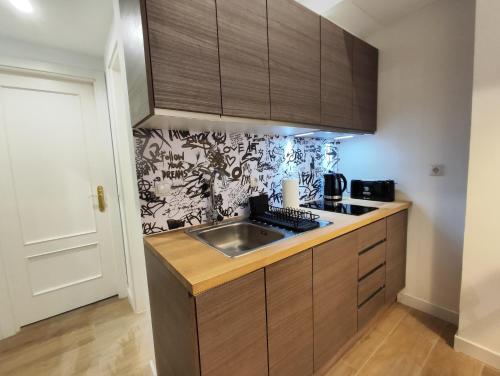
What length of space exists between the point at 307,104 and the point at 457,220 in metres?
1.42

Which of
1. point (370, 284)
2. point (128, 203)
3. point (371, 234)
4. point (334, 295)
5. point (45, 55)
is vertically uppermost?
point (45, 55)

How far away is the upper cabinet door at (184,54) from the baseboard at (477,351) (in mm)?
2089

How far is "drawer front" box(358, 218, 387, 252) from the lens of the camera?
1.43 metres

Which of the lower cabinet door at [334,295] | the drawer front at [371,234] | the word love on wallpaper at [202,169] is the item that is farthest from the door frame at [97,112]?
the drawer front at [371,234]

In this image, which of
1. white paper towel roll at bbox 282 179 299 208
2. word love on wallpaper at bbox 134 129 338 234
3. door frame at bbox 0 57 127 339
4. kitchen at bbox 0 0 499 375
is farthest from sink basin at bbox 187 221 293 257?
door frame at bbox 0 57 127 339

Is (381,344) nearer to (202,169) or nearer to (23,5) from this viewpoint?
(202,169)

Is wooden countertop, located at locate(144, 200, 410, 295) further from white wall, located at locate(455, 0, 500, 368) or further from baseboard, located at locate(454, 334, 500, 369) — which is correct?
baseboard, located at locate(454, 334, 500, 369)

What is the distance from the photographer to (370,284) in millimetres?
1554

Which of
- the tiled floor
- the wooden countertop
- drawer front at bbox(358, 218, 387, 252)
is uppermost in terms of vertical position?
the wooden countertop

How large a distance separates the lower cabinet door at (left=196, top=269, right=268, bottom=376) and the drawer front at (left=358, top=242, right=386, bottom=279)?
0.84m

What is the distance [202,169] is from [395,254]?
165 centimetres

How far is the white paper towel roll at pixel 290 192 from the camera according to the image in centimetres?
165

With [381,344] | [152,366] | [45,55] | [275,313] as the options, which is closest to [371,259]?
[381,344]

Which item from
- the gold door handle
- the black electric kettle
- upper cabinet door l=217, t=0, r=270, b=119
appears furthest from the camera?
the gold door handle
